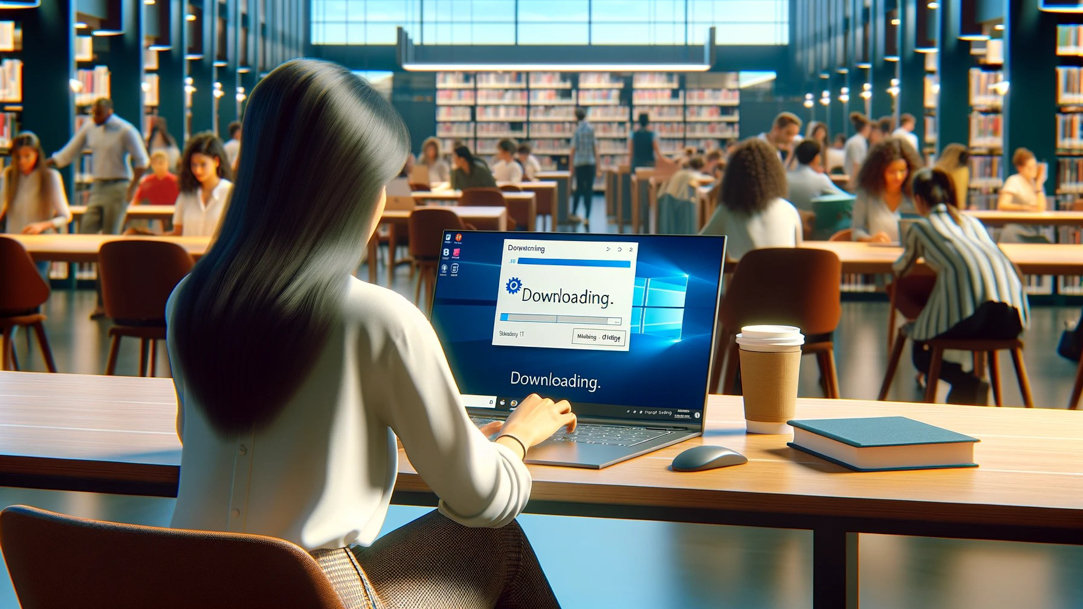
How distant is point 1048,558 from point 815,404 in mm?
1310

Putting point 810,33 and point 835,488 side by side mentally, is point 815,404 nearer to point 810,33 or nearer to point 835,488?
point 835,488

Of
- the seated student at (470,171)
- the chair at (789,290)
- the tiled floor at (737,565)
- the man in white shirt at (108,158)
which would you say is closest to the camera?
the tiled floor at (737,565)

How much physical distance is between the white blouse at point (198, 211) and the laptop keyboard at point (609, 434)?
390 centimetres

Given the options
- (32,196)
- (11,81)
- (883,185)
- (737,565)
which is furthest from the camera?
(11,81)

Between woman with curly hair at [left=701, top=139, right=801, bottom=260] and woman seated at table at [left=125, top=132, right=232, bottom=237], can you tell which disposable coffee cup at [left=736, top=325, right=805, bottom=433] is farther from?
woman seated at table at [left=125, top=132, right=232, bottom=237]

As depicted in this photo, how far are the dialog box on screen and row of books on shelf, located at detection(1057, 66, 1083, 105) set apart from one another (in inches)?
330

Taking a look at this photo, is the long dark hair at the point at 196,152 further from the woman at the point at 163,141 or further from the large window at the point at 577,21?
the large window at the point at 577,21

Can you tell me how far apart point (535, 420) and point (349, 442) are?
30 centimetres

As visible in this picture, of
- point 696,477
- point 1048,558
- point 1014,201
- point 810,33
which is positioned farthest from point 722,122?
point 696,477

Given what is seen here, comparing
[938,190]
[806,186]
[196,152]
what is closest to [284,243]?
[938,190]

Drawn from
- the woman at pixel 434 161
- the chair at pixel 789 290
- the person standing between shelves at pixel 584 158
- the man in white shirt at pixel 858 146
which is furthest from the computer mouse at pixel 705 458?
the person standing between shelves at pixel 584 158

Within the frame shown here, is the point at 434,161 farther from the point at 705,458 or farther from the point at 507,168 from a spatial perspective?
the point at 705,458

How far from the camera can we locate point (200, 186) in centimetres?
522

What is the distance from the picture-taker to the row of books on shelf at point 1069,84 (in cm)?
877
